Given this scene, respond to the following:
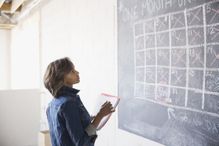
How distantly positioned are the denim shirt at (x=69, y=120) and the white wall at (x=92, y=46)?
2.25 feet

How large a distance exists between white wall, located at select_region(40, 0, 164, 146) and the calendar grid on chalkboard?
44 centimetres

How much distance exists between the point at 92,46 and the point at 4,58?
5050 mm

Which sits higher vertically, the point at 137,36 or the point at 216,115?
the point at 137,36

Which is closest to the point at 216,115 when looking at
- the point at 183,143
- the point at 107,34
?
the point at 183,143

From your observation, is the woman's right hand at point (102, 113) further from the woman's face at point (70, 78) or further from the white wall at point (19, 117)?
the white wall at point (19, 117)

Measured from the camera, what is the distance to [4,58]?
25.7 ft

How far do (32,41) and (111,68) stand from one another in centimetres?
334

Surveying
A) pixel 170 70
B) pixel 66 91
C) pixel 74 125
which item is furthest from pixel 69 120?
pixel 170 70

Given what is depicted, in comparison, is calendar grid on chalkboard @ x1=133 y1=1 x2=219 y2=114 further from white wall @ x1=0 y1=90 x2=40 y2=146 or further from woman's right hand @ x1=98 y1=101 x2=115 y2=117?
white wall @ x1=0 y1=90 x2=40 y2=146

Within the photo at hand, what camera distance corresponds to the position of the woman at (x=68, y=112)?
6.18 feet

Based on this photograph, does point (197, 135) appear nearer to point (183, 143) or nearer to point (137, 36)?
point (183, 143)

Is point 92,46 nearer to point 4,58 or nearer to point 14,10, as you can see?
point 14,10

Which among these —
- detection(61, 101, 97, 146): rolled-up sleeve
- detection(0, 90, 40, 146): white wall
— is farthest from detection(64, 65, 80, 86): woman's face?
detection(0, 90, 40, 146): white wall

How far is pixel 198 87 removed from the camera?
1876 millimetres
